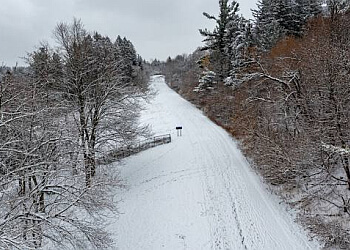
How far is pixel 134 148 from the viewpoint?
23.3 meters

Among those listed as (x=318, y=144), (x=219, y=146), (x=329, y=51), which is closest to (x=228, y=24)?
(x=219, y=146)

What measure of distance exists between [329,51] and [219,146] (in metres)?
13.4

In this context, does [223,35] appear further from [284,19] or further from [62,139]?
[62,139]

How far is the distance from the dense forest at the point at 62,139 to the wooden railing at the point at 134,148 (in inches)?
15.4

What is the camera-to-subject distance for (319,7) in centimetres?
2970

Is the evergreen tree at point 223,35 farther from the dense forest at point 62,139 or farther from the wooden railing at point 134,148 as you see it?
the dense forest at point 62,139

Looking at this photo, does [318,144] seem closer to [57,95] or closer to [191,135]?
[57,95]

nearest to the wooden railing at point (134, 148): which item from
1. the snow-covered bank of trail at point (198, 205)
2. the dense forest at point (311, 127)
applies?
the snow-covered bank of trail at point (198, 205)

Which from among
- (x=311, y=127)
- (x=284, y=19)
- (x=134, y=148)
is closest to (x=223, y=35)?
(x=284, y=19)

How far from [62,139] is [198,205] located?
747 cm

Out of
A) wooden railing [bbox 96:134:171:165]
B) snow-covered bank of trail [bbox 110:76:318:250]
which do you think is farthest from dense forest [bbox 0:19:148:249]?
snow-covered bank of trail [bbox 110:76:318:250]

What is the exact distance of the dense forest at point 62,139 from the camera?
898 centimetres

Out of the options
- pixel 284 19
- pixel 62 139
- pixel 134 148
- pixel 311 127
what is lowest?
pixel 134 148

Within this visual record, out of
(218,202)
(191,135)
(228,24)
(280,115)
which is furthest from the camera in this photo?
(228,24)
